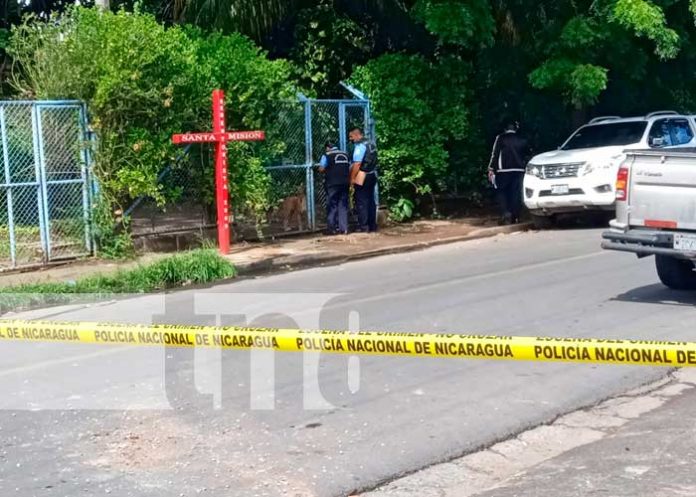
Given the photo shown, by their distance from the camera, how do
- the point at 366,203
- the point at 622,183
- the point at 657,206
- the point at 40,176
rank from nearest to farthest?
the point at 657,206, the point at 622,183, the point at 40,176, the point at 366,203

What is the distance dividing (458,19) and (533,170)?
273 cm

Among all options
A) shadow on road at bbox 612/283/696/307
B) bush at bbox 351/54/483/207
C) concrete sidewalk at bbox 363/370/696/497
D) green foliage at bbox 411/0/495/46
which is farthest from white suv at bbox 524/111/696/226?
concrete sidewalk at bbox 363/370/696/497

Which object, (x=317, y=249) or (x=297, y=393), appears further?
(x=317, y=249)

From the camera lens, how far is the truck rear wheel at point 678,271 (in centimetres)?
1044

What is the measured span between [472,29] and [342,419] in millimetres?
11315

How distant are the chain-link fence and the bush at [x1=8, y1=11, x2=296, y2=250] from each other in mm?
225

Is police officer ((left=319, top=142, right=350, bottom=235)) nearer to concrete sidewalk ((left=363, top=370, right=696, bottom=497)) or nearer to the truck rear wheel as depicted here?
the truck rear wheel

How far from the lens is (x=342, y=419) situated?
6492 mm

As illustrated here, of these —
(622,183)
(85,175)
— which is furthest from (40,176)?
(622,183)

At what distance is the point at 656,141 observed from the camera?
1688 centimetres

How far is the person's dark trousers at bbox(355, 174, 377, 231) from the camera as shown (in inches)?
648

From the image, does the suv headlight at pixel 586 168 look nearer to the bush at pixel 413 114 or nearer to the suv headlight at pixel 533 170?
the suv headlight at pixel 533 170

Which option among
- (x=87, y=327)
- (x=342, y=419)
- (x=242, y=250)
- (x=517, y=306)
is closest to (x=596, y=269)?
(x=517, y=306)

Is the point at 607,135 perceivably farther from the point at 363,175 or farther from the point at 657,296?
the point at 657,296
